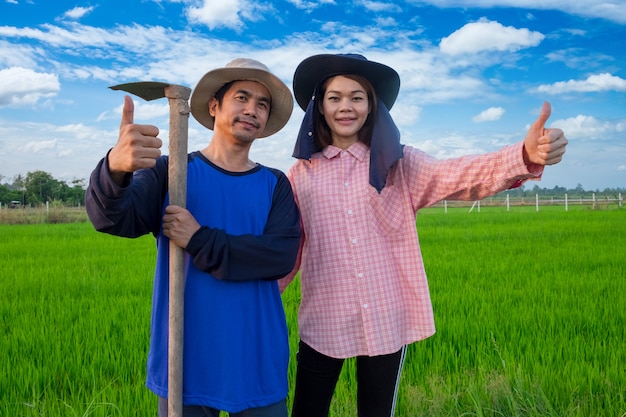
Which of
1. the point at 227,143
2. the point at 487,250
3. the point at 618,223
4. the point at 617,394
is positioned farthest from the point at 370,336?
the point at 618,223

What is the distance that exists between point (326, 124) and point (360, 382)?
40.6 inches

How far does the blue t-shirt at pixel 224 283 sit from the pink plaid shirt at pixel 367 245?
27 centimetres

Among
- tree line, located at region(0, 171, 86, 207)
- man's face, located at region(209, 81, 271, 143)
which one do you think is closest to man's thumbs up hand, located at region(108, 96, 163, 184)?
man's face, located at region(209, 81, 271, 143)

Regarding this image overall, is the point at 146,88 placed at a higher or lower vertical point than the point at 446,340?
higher

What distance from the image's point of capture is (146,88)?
177 centimetres

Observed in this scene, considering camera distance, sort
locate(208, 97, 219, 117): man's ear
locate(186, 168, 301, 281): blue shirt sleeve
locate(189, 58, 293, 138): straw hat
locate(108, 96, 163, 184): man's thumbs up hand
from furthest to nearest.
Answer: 1. locate(208, 97, 219, 117): man's ear
2. locate(189, 58, 293, 138): straw hat
3. locate(186, 168, 301, 281): blue shirt sleeve
4. locate(108, 96, 163, 184): man's thumbs up hand

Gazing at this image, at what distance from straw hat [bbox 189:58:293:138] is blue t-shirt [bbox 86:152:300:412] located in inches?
12.7

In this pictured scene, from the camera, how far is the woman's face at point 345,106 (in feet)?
6.70

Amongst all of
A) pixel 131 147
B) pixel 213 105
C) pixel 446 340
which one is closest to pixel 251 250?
pixel 131 147

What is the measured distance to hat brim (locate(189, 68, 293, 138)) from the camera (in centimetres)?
186

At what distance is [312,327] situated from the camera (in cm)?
205

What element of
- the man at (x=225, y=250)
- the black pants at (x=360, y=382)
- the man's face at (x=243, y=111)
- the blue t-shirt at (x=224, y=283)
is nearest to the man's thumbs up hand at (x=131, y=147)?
the man at (x=225, y=250)

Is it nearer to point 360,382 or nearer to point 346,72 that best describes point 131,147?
point 346,72

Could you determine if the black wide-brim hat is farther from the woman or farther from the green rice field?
the green rice field
